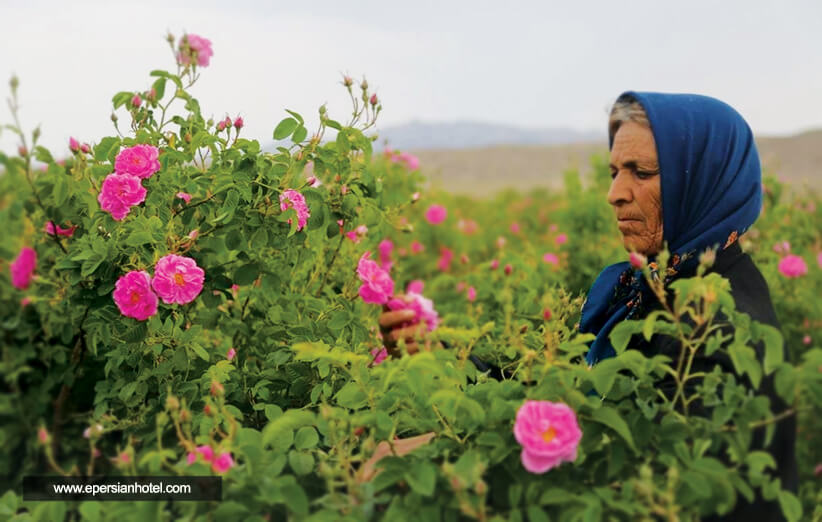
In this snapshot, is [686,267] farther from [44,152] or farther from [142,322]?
[44,152]

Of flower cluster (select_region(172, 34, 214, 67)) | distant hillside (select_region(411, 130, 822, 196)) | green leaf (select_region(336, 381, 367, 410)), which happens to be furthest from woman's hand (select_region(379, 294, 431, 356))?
distant hillside (select_region(411, 130, 822, 196))

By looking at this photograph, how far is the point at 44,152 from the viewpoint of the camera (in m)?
2.38

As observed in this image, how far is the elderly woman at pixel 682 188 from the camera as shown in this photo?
1.91 m

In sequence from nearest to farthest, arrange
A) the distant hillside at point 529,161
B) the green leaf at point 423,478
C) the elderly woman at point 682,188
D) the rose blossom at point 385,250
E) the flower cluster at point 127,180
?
the green leaf at point 423,478, the elderly woman at point 682,188, the flower cluster at point 127,180, the rose blossom at point 385,250, the distant hillside at point 529,161

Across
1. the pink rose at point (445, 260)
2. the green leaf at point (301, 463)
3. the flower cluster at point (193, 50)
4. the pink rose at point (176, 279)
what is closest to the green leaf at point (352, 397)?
the green leaf at point (301, 463)

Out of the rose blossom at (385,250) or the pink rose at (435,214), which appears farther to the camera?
the pink rose at (435,214)

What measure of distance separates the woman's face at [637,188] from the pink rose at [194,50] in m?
1.21

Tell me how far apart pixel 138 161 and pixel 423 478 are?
48.9 inches

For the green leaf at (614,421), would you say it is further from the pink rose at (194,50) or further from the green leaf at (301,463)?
the pink rose at (194,50)

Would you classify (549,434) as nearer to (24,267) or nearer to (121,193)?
(121,193)

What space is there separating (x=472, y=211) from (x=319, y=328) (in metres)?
6.74

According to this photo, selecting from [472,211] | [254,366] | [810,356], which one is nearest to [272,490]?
[810,356]

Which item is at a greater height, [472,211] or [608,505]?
[608,505]

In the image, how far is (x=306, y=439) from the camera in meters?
1.54
